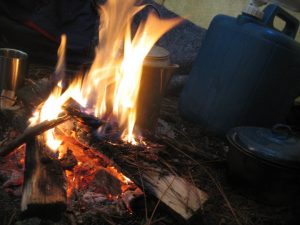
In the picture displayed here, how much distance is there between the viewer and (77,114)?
288 cm

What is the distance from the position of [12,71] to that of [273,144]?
8.75 ft

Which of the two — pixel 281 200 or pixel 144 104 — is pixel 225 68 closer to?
pixel 144 104

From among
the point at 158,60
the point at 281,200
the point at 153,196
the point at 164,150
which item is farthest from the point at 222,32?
the point at 153,196

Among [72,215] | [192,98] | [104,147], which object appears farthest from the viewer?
[192,98]

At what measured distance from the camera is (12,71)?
11.8 feet

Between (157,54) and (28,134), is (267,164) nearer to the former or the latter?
(157,54)

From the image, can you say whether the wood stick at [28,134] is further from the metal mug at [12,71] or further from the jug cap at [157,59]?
the metal mug at [12,71]

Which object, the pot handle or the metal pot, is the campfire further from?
the pot handle

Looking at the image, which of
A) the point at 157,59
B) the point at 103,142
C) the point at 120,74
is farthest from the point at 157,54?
the point at 103,142

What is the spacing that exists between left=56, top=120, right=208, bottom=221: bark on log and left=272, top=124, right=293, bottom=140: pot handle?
876 millimetres

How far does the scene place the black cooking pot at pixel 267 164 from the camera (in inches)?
106

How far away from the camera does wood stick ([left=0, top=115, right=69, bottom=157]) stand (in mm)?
2531

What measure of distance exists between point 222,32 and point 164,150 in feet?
5.48

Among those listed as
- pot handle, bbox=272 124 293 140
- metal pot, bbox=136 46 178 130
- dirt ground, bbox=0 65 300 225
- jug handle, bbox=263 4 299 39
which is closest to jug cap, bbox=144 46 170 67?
metal pot, bbox=136 46 178 130
